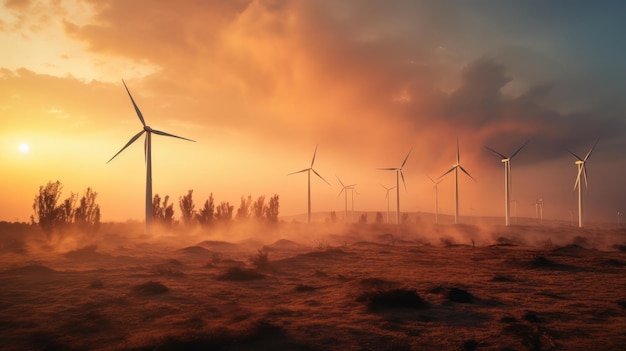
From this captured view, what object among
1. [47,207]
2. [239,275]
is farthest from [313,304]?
[47,207]

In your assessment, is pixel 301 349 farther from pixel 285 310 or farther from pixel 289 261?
pixel 289 261

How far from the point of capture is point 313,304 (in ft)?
71.7

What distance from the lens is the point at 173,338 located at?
1523 cm

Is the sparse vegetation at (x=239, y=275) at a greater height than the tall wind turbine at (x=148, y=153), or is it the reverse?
the tall wind turbine at (x=148, y=153)

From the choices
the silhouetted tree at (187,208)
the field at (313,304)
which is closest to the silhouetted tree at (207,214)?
the silhouetted tree at (187,208)

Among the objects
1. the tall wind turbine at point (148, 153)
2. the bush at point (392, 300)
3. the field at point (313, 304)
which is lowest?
the field at point (313, 304)

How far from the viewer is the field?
15.9 meters

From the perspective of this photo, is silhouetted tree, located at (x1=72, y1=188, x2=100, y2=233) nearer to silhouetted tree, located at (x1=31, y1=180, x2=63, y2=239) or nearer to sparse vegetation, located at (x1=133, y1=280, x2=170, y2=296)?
silhouetted tree, located at (x1=31, y1=180, x2=63, y2=239)

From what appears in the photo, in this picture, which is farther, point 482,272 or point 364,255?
point 364,255

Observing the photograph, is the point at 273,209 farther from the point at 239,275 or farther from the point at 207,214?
the point at 239,275

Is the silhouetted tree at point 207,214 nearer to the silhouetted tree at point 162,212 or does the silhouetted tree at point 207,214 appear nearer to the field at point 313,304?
the silhouetted tree at point 162,212

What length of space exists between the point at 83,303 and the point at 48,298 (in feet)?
9.41

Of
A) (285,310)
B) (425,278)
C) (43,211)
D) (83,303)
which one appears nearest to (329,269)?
(425,278)

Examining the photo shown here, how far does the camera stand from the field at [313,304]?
1587 centimetres
